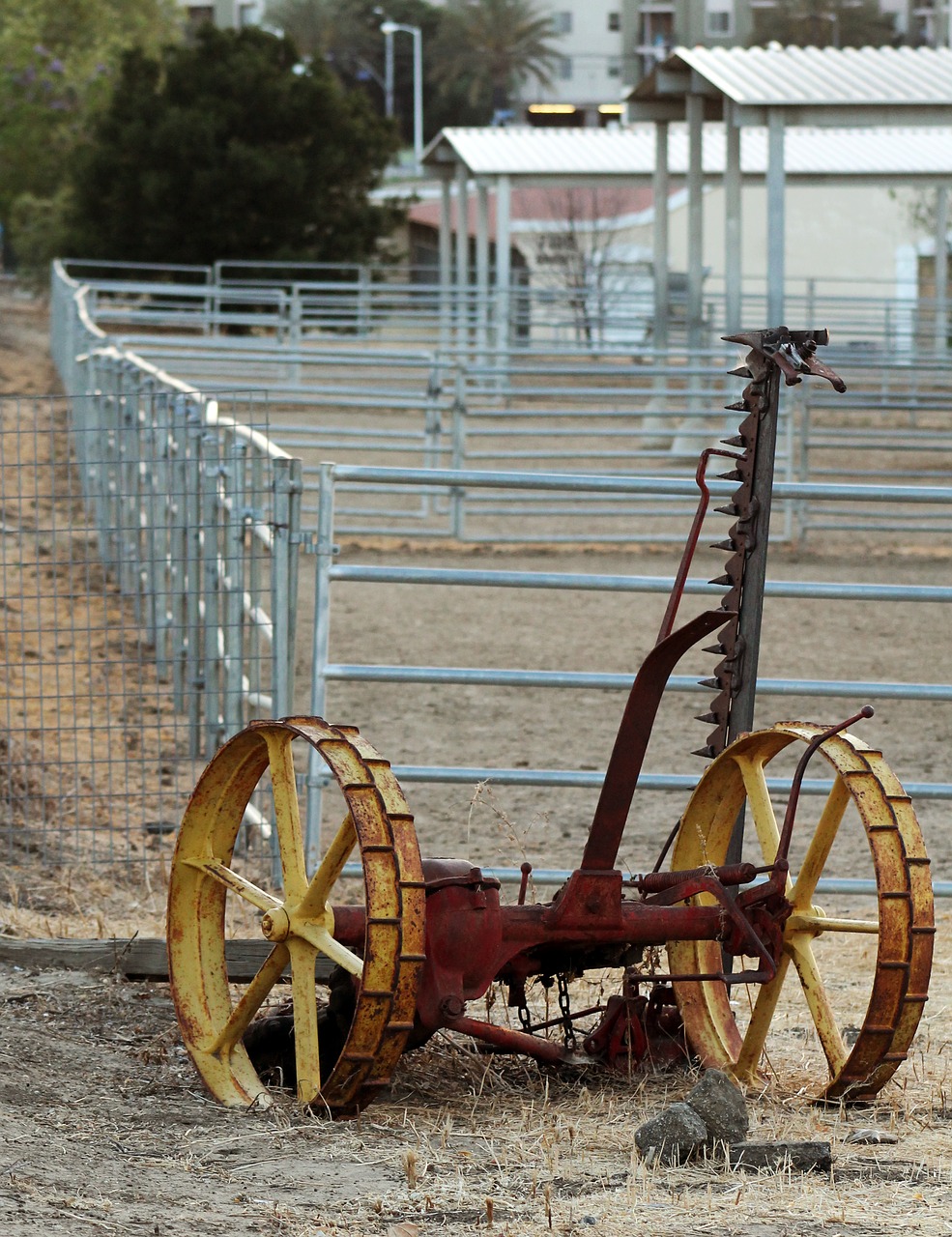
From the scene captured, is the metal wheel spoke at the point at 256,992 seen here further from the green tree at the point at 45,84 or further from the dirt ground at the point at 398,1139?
the green tree at the point at 45,84

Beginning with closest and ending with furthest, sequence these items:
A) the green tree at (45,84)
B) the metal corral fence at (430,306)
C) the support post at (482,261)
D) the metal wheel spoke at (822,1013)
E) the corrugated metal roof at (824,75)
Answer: the metal wheel spoke at (822,1013), the corrugated metal roof at (824,75), the metal corral fence at (430,306), the support post at (482,261), the green tree at (45,84)

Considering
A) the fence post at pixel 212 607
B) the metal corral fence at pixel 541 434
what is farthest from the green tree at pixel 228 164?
the fence post at pixel 212 607

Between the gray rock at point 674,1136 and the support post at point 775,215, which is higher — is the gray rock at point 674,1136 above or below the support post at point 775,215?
below

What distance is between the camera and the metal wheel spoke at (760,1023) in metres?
3.64

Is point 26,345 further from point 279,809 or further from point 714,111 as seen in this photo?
point 279,809

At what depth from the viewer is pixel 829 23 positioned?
87.8 meters

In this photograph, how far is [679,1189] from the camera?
3.01m

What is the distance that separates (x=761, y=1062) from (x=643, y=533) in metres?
10.2

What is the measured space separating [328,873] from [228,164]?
29652mm

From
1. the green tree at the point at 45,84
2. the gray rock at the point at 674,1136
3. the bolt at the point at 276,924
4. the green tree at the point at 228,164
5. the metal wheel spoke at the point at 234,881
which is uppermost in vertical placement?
the green tree at the point at 45,84

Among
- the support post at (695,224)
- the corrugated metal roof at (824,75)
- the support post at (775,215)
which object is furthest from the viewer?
the support post at (695,224)

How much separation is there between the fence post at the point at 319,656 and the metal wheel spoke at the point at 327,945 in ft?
5.77

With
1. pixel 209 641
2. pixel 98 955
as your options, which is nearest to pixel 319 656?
pixel 98 955

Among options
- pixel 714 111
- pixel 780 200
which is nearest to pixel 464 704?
pixel 780 200
